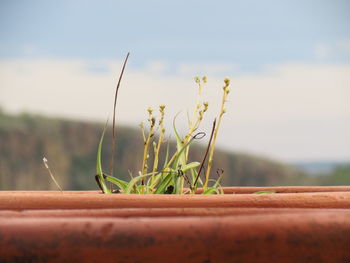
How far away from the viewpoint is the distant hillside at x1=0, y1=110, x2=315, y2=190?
23.2 ft

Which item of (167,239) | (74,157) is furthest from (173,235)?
(74,157)

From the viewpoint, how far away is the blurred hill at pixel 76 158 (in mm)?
7090

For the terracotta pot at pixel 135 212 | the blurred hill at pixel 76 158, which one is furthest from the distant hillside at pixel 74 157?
the terracotta pot at pixel 135 212

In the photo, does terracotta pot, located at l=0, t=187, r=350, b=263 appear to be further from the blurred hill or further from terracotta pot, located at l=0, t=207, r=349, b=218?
the blurred hill

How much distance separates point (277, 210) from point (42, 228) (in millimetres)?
349

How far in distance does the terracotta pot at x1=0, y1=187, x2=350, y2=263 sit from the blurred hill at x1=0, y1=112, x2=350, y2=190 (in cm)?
652

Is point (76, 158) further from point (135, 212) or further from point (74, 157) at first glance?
point (135, 212)

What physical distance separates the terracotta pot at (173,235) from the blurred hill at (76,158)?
6.52 metres

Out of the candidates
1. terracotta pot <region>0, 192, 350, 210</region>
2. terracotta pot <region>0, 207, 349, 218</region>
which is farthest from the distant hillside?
terracotta pot <region>0, 207, 349, 218</region>

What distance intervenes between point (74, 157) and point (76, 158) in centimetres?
4

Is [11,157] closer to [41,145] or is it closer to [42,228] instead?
[41,145]

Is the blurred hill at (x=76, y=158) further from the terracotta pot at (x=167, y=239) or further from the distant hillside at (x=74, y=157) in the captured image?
the terracotta pot at (x=167, y=239)

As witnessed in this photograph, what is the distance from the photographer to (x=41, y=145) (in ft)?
24.4

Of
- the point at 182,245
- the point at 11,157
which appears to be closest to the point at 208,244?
the point at 182,245
